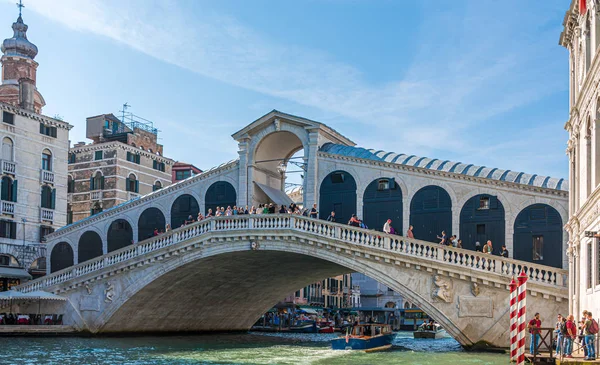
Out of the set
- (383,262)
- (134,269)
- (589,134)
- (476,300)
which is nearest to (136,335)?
(134,269)

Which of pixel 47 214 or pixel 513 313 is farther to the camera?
pixel 47 214

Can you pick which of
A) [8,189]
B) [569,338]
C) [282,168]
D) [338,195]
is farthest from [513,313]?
[8,189]

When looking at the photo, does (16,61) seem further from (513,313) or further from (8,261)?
(513,313)

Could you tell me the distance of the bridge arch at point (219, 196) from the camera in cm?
3494

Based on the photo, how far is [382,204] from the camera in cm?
3175

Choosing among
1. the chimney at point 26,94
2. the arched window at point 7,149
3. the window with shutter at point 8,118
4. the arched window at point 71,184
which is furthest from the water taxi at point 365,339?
the arched window at point 71,184

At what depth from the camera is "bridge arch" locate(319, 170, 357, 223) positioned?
3244 centimetres

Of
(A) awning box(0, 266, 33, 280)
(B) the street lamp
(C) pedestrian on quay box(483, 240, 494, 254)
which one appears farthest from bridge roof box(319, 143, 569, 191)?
(A) awning box(0, 266, 33, 280)

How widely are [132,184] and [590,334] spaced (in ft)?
117

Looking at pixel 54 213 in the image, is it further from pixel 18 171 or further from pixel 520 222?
pixel 520 222

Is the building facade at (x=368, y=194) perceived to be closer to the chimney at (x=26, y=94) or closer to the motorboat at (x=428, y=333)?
the chimney at (x=26, y=94)

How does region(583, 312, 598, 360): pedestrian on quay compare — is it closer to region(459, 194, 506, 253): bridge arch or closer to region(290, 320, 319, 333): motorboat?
region(459, 194, 506, 253): bridge arch

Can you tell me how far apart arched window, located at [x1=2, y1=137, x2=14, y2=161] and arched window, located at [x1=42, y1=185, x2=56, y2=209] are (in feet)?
9.39

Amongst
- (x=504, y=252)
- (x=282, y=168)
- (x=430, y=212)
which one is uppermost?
(x=282, y=168)
